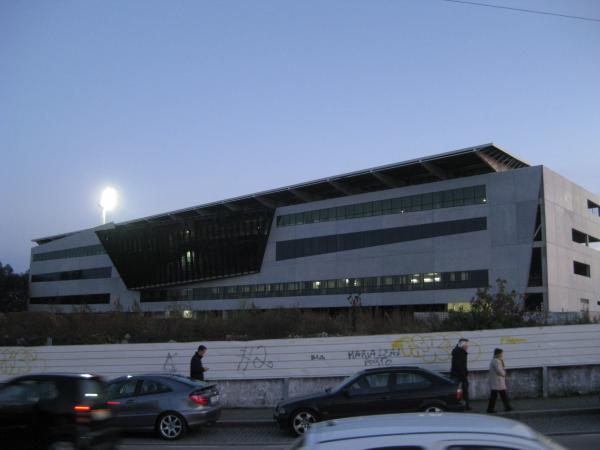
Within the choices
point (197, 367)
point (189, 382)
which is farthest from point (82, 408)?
point (197, 367)

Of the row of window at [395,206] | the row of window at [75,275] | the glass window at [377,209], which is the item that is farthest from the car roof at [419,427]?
the row of window at [75,275]

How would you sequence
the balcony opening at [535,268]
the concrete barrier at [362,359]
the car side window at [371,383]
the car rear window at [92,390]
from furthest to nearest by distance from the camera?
the balcony opening at [535,268]
the concrete barrier at [362,359]
the car side window at [371,383]
the car rear window at [92,390]

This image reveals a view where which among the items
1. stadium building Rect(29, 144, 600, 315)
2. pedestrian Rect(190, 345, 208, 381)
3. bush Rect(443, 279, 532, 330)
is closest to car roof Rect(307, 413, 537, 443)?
pedestrian Rect(190, 345, 208, 381)

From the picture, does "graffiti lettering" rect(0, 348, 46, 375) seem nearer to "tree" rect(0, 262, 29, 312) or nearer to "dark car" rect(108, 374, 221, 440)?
"dark car" rect(108, 374, 221, 440)

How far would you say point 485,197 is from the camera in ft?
176

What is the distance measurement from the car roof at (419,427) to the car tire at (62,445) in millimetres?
5918

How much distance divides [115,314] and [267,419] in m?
11.2

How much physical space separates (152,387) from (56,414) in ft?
13.9

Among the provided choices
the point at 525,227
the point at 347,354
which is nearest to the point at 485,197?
the point at 525,227

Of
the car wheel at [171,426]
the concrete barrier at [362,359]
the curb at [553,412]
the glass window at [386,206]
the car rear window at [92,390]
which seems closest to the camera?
the car rear window at [92,390]

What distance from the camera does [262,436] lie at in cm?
1287

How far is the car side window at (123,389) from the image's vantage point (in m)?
12.9

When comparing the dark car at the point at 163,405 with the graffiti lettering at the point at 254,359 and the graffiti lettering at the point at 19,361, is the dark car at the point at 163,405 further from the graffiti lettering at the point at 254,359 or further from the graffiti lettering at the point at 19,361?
the graffiti lettering at the point at 19,361

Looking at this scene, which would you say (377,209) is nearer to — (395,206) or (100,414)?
(395,206)
